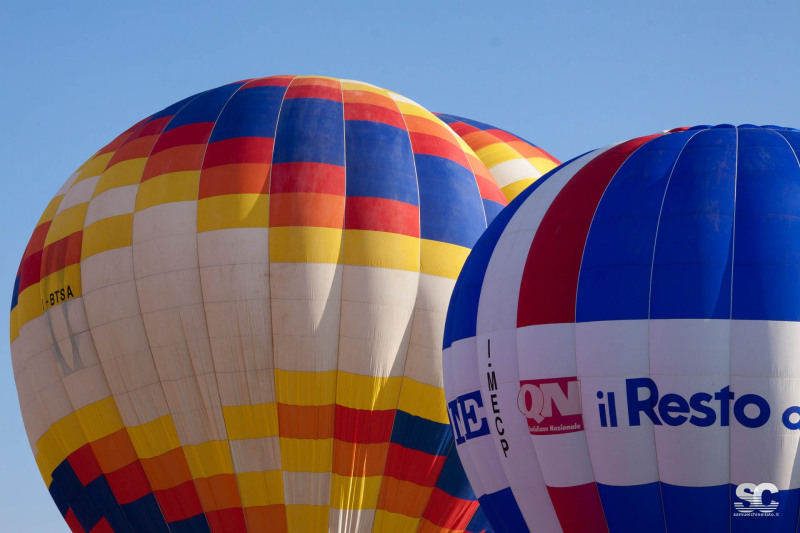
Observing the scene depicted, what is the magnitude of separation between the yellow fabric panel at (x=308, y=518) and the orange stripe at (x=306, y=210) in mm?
2732

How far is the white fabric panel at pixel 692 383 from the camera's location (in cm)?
1098

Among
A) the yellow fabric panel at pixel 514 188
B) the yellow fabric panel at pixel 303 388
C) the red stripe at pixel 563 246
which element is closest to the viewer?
the red stripe at pixel 563 246

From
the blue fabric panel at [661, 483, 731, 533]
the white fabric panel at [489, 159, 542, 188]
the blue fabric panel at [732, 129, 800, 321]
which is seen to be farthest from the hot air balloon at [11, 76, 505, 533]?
the blue fabric panel at [732, 129, 800, 321]

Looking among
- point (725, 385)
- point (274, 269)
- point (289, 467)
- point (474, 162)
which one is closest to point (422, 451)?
point (289, 467)

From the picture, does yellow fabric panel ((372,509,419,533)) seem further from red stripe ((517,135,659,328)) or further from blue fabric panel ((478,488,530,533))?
red stripe ((517,135,659,328))

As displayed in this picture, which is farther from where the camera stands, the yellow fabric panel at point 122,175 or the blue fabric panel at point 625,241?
the yellow fabric panel at point 122,175

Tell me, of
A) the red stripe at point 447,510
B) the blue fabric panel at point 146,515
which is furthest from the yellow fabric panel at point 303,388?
the blue fabric panel at point 146,515

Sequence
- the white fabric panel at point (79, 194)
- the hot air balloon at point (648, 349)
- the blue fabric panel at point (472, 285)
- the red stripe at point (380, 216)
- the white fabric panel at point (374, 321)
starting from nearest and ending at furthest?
the hot air balloon at point (648, 349)
the blue fabric panel at point (472, 285)
the white fabric panel at point (374, 321)
the red stripe at point (380, 216)
the white fabric panel at point (79, 194)

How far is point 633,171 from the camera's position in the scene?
39.9 feet

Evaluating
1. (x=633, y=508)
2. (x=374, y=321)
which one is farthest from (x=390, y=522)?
(x=633, y=508)

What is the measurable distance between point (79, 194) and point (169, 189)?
1.45 m

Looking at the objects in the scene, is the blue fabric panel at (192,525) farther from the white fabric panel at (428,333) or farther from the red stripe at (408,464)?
the white fabric panel at (428,333)

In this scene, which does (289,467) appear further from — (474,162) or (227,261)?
(474,162)

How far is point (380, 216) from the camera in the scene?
14938 millimetres
